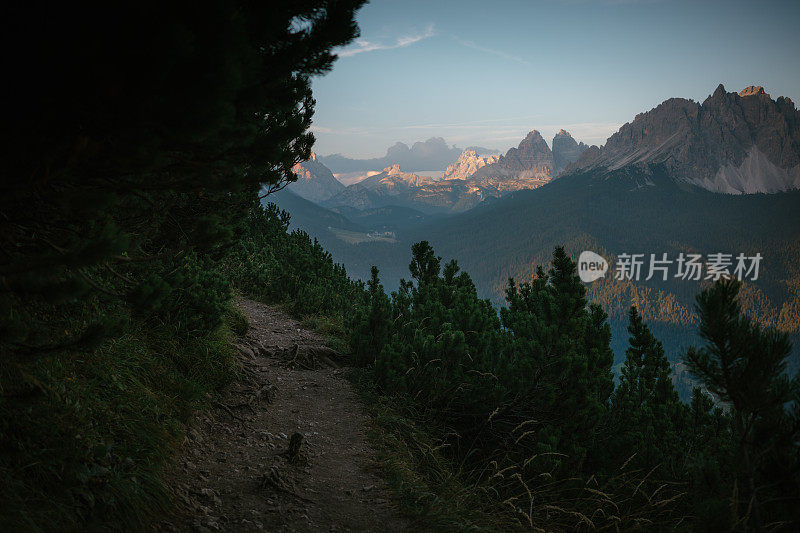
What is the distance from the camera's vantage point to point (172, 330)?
5.34 metres

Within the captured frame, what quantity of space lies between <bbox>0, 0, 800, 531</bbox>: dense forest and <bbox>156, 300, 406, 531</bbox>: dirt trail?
1.03 feet

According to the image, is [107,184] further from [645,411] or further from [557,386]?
[645,411]

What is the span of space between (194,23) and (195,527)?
3.45 metres

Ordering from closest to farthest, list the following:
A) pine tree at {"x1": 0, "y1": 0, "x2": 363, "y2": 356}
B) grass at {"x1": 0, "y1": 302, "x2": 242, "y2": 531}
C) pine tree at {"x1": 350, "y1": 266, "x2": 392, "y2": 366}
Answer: pine tree at {"x1": 0, "y1": 0, "x2": 363, "y2": 356}
grass at {"x1": 0, "y1": 302, "x2": 242, "y2": 531}
pine tree at {"x1": 350, "y1": 266, "x2": 392, "y2": 366}

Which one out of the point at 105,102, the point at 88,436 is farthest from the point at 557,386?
the point at 105,102

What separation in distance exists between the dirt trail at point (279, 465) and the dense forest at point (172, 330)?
0.31 meters

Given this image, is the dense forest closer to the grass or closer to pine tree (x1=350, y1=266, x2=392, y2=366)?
the grass

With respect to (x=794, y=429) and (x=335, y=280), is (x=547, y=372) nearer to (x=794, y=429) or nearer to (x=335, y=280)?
(x=794, y=429)

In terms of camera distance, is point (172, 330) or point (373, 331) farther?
point (373, 331)

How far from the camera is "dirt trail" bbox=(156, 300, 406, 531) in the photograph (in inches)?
134

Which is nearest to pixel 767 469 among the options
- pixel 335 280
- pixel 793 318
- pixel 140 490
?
pixel 140 490

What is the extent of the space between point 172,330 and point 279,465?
8.04 feet

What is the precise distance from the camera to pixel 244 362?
23.2 feet

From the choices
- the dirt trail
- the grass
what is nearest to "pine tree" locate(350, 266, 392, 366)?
the dirt trail
